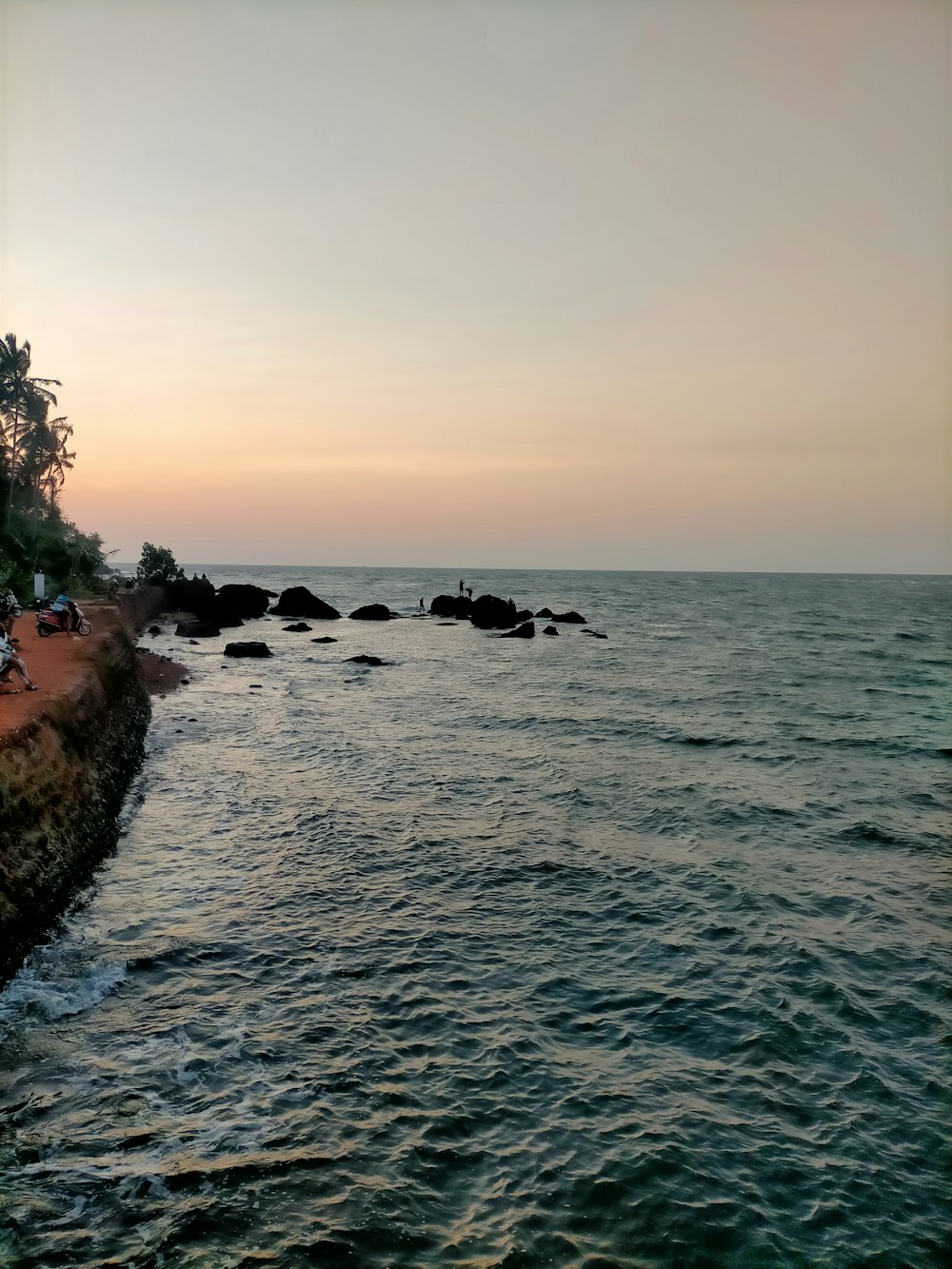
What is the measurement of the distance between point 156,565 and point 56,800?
205ft

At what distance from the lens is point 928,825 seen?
64.9 feet

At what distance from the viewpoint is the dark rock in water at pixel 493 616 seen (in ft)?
259

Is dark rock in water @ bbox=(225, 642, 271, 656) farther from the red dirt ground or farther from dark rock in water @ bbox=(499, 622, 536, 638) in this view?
dark rock in water @ bbox=(499, 622, 536, 638)

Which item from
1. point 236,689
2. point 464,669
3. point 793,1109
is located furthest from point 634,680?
point 793,1109

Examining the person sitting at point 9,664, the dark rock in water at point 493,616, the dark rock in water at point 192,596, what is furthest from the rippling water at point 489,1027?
the dark rock in water at point 493,616

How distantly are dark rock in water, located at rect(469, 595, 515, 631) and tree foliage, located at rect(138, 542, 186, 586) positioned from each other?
30.5m

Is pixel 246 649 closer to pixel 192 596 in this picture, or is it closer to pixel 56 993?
pixel 192 596

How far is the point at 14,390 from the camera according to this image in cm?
4812

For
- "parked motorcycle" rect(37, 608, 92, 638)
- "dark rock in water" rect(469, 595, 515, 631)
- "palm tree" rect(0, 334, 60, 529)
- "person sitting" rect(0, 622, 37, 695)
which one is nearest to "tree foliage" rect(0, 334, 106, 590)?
"palm tree" rect(0, 334, 60, 529)

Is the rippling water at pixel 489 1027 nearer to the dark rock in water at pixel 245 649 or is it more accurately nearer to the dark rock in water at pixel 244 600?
the dark rock in water at pixel 245 649

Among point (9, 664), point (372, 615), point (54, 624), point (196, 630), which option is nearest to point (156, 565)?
point (196, 630)

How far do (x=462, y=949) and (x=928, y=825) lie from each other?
1393cm

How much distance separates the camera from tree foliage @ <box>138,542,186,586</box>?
232ft

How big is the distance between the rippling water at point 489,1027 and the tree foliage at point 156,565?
5212 cm
